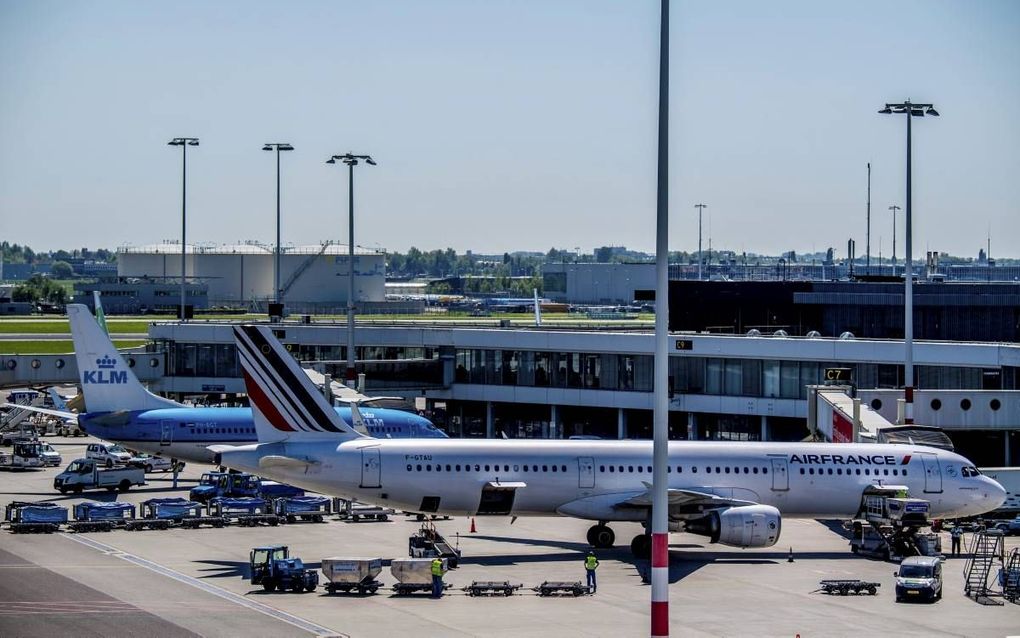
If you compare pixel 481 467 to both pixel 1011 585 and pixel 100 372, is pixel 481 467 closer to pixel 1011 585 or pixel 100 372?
pixel 1011 585

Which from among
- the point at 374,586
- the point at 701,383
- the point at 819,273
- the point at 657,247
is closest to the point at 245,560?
the point at 374,586

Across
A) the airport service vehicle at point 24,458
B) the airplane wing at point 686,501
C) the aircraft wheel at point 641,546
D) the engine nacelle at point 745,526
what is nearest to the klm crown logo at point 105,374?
the airport service vehicle at point 24,458

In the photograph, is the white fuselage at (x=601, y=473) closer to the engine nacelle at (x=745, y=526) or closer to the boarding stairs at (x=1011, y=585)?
the engine nacelle at (x=745, y=526)

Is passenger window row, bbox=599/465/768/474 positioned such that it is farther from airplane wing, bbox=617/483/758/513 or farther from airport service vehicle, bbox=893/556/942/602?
airport service vehicle, bbox=893/556/942/602

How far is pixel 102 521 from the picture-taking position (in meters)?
57.1

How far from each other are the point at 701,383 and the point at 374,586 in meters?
48.9

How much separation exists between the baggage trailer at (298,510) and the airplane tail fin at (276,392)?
935 centimetres

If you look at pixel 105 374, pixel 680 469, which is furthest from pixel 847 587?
pixel 105 374

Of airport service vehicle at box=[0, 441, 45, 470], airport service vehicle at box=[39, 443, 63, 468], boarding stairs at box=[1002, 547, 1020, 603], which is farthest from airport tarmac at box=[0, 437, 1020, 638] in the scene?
airport service vehicle at box=[39, 443, 63, 468]

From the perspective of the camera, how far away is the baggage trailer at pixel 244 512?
59469mm

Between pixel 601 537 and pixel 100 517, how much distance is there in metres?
20.6

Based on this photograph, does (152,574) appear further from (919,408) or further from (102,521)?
(919,408)

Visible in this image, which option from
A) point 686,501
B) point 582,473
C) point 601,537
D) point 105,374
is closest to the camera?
point 686,501

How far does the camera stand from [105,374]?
70.1 metres
